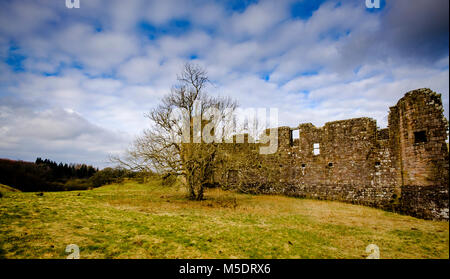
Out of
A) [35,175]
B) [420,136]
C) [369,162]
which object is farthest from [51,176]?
[420,136]

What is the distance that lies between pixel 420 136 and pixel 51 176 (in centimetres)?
3063

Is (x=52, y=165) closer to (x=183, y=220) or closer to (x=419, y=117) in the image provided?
(x=183, y=220)

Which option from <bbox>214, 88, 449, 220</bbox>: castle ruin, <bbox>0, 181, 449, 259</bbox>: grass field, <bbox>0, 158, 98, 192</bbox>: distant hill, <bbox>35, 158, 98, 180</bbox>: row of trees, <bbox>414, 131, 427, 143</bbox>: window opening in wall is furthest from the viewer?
<bbox>35, 158, 98, 180</bbox>: row of trees

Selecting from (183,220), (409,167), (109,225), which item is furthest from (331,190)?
(109,225)

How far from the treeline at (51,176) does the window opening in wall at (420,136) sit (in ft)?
57.2

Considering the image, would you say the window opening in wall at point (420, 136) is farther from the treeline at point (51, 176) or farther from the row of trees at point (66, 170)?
the row of trees at point (66, 170)

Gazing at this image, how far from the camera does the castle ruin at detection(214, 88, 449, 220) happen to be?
36.1 feet

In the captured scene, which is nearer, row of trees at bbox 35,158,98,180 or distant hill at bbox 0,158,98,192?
distant hill at bbox 0,158,98,192

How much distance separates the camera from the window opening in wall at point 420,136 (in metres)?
11.6

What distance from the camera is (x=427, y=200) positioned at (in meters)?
10.8

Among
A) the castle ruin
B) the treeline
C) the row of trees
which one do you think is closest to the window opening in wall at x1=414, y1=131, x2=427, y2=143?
the castle ruin

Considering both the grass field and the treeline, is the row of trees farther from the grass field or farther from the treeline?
the grass field

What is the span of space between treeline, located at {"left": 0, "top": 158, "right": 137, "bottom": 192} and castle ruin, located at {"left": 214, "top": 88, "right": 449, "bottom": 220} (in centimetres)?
1262
